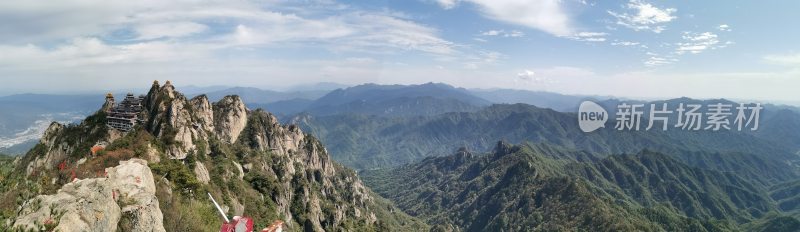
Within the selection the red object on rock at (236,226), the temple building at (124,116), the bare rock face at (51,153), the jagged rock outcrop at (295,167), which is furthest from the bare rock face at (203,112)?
the red object on rock at (236,226)

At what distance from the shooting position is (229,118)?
430 feet

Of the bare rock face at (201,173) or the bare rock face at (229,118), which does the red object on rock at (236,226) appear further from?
the bare rock face at (229,118)

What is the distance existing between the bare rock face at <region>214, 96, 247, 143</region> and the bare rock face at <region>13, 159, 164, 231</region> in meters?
83.5

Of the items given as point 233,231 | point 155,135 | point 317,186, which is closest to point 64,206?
point 233,231

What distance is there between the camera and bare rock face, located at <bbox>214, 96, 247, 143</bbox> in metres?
126

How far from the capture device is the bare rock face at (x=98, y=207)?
2955cm

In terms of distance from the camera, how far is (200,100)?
11475 cm

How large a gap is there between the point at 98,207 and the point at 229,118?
335 ft

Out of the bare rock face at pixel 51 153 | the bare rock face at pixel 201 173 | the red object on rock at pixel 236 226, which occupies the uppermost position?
the red object on rock at pixel 236 226

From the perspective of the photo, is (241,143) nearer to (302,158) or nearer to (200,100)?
(200,100)

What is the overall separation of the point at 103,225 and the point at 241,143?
102731 millimetres

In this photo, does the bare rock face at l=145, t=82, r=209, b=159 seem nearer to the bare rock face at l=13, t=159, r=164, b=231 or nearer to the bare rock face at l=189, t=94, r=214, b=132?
the bare rock face at l=189, t=94, r=214, b=132

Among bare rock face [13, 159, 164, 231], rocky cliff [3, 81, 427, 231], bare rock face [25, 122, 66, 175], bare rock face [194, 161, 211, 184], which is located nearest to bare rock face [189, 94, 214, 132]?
rocky cliff [3, 81, 427, 231]

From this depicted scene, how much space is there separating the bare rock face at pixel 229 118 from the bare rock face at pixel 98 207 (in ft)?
274
